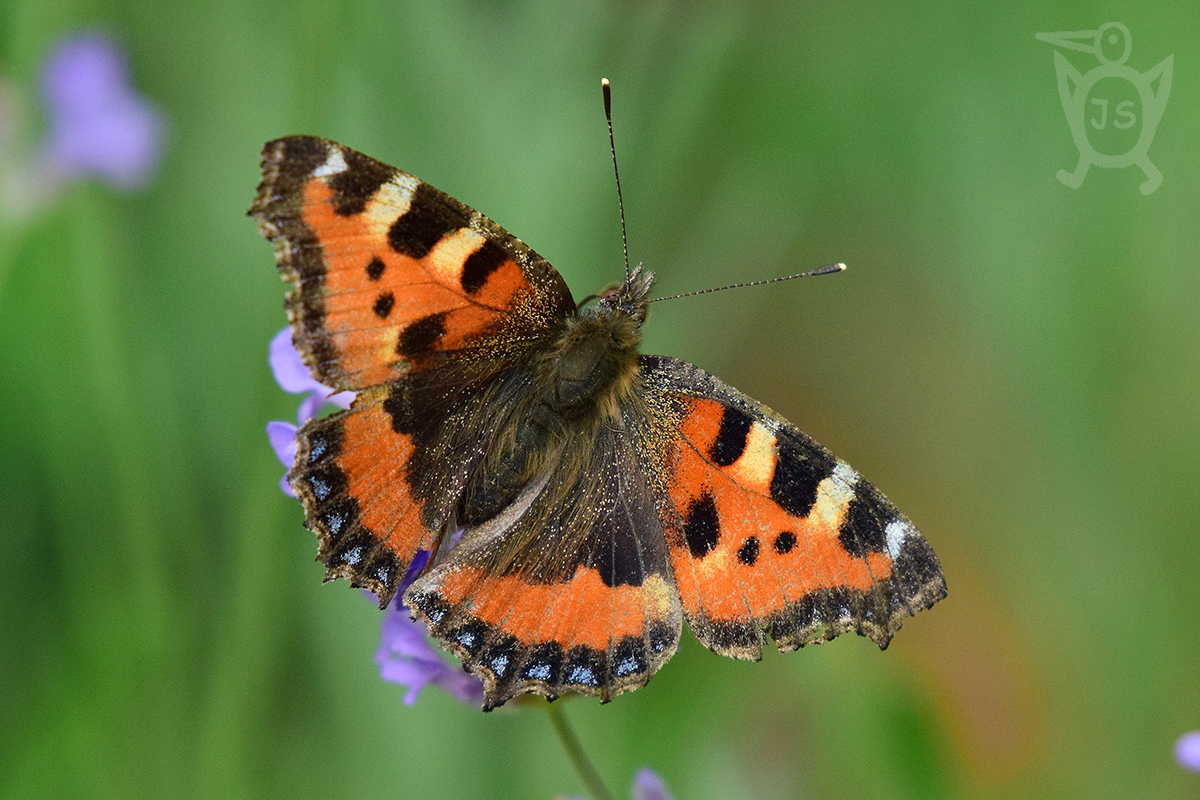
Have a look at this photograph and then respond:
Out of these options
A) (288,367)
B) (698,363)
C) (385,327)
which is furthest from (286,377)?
Result: (698,363)

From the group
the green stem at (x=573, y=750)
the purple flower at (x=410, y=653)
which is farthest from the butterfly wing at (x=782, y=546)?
the purple flower at (x=410, y=653)

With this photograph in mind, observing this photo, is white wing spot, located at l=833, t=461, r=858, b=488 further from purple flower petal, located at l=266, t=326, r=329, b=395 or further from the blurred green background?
the blurred green background

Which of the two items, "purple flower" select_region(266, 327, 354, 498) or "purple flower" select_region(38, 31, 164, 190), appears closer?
"purple flower" select_region(266, 327, 354, 498)

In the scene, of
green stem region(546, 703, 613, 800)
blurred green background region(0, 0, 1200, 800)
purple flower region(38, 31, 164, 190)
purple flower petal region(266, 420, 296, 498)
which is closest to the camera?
green stem region(546, 703, 613, 800)

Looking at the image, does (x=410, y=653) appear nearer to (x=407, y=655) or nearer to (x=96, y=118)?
(x=407, y=655)

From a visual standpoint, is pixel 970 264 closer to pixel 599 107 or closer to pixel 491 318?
pixel 599 107

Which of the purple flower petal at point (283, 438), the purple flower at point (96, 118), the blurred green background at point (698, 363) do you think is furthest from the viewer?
the purple flower at point (96, 118)

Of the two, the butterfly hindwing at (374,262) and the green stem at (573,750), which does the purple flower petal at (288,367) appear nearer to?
the butterfly hindwing at (374,262)

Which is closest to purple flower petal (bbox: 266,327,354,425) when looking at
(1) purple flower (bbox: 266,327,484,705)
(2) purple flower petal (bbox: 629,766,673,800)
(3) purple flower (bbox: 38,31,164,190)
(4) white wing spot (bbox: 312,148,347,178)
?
(1) purple flower (bbox: 266,327,484,705)
